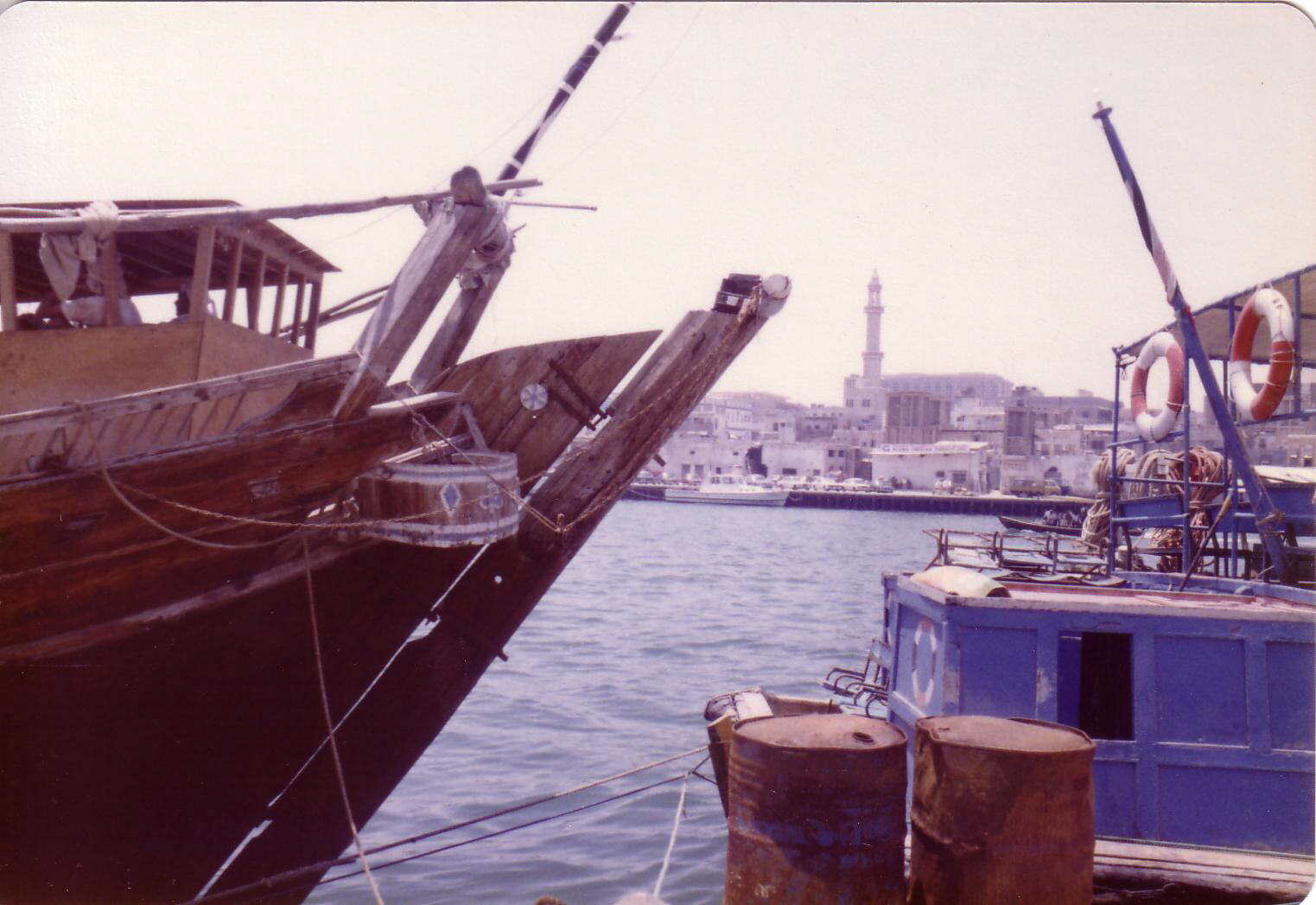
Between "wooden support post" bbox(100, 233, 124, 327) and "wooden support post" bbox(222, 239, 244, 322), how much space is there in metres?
0.71

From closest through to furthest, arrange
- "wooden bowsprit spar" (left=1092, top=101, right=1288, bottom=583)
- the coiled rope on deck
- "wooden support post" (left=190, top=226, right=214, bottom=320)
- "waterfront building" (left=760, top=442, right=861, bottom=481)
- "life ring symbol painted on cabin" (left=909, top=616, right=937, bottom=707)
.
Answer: "life ring symbol painted on cabin" (left=909, top=616, right=937, bottom=707), "wooden support post" (left=190, top=226, right=214, bottom=320), "wooden bowsprit spar" (left=1092, top=101, right=1288, bottom=583), the coiled rope on deck, "waterfront building" (left=760, top=442, right=861, bottom=481)

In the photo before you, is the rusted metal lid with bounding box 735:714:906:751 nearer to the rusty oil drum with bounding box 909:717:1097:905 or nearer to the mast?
the rusty oil drum with bounding box 909:717:1097:905

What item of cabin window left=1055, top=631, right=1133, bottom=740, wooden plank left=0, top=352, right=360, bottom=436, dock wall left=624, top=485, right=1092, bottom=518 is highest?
wooden plank left=0, top=352, right=360, bottom=436

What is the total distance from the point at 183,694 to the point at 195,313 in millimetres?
2429

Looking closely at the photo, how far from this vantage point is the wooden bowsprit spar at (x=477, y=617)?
225 inches

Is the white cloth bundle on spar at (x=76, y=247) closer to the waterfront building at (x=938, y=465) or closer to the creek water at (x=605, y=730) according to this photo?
the creek water at (x=605, y=730)

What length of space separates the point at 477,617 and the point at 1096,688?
170 inches

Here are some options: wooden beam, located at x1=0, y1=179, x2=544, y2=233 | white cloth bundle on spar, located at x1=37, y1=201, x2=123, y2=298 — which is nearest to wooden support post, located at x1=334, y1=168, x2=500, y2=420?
wooden beam, located at x1=0, y1=179, x2=544, y2=233

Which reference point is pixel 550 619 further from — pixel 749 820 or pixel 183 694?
pixel 749 820

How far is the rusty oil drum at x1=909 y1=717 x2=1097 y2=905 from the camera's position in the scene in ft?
11.2

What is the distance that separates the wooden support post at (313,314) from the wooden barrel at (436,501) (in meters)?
3.19

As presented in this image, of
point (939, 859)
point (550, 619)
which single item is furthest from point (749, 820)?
point (550, 619)

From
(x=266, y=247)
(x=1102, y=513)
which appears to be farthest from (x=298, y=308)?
(x=1102, y=513)

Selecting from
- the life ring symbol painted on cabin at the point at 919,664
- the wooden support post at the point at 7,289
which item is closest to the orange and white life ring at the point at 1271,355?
the life ring symbol painted on cabin at the point at 919,664
